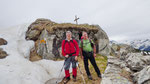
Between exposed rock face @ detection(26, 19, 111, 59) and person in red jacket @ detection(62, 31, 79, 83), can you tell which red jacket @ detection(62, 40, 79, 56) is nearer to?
person in red jacket @ detection(62, 31, 79, 83)

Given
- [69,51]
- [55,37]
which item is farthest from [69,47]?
[55,37]

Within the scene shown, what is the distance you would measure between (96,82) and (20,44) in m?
11.8

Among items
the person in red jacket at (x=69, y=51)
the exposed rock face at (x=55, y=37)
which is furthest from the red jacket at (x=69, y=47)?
the exposed rock face at (x=55, y=37)

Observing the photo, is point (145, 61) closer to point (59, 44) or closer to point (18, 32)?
point (59, 44)

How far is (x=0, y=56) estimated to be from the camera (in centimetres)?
894

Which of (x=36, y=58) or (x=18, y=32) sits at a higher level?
(x=18, y=32)

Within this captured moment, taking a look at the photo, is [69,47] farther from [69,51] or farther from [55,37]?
[55,37]

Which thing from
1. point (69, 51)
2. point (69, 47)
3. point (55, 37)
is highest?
point (55, 37)

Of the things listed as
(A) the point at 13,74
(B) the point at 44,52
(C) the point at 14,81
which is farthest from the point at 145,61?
(B) the point at 44,52

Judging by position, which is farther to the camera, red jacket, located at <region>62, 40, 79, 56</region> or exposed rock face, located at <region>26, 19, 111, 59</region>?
exposed rock face, located at <region>26, 19, 111, 59</region>

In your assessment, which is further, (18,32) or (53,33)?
(18,32)

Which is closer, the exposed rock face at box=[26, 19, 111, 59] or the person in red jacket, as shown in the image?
the person in red jacket

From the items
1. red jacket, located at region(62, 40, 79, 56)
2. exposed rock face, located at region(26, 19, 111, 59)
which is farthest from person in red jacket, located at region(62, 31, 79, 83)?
exposed rock face, located at region(26, 19, 111, 59)

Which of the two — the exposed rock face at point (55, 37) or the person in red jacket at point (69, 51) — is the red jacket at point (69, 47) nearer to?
the person in red jacket at point (69, 51)
